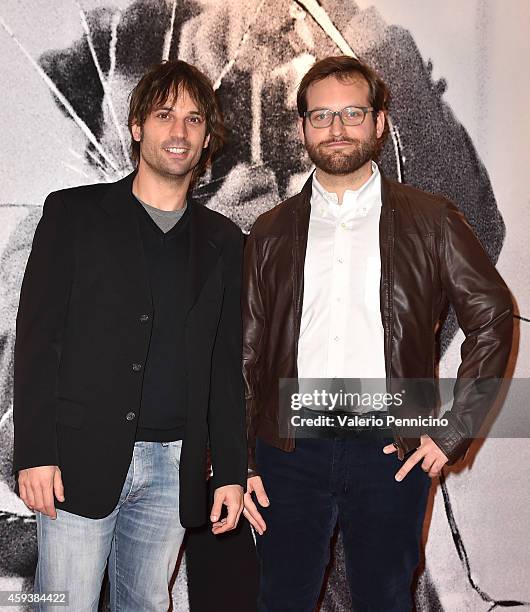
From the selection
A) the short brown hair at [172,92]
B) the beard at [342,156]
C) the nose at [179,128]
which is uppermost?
the short brown hair at [172,92]

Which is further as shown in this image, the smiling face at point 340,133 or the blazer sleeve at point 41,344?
the smiling face at point 340,133

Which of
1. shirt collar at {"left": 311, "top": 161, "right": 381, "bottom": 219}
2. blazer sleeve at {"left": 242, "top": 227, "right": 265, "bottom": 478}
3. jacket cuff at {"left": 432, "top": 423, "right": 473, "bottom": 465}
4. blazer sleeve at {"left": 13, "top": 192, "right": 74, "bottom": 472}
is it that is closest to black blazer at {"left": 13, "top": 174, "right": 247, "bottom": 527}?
blazer sleeve at {"left": 13, "top": 192, "right": 74, "bottom": 472}

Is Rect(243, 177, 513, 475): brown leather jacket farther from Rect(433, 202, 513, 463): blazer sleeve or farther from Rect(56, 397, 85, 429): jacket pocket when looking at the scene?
Rect(56, 397, 85, 429): jacket pocket

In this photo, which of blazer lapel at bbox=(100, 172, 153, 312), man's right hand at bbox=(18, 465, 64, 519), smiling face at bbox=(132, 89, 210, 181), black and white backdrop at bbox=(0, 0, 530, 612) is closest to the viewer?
man's right hand at bbox=(18, 465, 64, 519)

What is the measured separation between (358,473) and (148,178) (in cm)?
110

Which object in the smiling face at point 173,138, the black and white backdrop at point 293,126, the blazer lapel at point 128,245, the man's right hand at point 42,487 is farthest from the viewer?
the black and white backdrop at point 293,126

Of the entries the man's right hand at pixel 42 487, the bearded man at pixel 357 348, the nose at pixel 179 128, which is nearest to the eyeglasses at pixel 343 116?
the bearded man at pixel 357 348

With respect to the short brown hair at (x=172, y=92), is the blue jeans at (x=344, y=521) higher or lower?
lower

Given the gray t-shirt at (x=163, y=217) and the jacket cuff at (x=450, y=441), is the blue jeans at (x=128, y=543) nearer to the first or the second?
the gray t-shirt at (x=163, y=217)

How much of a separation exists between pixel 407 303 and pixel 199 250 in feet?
2.18

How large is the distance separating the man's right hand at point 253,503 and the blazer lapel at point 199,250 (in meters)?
0.61

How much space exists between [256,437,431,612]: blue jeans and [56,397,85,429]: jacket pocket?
638 millimetres

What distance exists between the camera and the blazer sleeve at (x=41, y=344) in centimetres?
184

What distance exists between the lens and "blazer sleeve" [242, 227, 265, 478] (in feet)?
7.60
